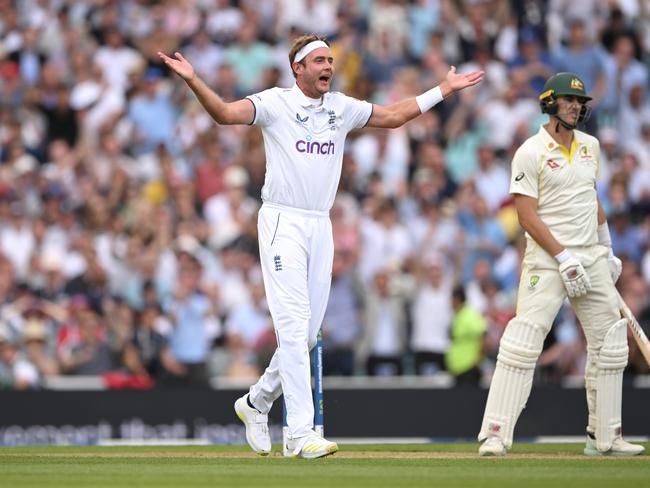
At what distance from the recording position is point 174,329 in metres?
16.7

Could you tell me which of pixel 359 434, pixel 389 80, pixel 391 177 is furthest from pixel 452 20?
pixel 359 434

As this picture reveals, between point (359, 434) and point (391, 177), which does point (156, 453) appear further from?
point (391, 177)

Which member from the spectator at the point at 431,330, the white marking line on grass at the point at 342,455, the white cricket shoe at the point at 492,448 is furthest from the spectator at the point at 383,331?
the white cricket shoe at the point at 492,448

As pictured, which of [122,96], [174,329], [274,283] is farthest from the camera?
[122,96]

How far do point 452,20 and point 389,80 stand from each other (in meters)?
1.57

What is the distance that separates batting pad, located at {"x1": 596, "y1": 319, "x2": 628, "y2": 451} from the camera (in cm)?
1098

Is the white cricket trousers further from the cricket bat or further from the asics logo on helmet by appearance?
the cricket bat

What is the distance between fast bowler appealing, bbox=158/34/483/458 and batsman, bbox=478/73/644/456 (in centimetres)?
129

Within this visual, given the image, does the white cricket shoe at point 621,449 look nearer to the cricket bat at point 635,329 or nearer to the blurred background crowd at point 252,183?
the cricket bat at point 635,329

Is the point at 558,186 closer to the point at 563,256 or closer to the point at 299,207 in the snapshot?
the point at 563,256

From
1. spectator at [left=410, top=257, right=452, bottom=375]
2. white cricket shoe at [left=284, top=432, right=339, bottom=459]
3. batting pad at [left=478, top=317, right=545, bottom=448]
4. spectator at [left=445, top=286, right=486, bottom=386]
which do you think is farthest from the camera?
spectator at [left=410, top=257, right=452, bottom=375]

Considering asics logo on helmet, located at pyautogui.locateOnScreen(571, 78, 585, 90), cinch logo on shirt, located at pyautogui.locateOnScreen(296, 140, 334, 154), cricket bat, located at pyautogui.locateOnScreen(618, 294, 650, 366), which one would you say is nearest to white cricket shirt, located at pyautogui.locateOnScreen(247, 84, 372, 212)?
cinch logo on shirt, located at pyautogui.locateOnScreen(296, 140, 334, 154)

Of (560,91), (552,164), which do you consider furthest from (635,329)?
(560,91)

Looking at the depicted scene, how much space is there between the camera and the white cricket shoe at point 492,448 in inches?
425
